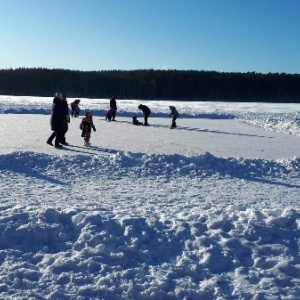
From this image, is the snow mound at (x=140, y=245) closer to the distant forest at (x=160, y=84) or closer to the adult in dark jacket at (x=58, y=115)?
the adult in dark jacket at (x=58, y=115)

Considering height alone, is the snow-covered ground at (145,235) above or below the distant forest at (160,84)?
below

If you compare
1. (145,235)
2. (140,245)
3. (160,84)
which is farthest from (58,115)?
(160,84)

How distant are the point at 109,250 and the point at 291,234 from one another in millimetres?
2351

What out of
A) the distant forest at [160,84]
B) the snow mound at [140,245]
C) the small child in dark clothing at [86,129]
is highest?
the distant forest at [160,84]

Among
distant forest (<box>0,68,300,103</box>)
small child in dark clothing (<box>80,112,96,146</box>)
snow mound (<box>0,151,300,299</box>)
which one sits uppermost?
distant forest (<box>0,68,300,103</box>)

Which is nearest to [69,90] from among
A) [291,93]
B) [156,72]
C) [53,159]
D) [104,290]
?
A: [156,72]

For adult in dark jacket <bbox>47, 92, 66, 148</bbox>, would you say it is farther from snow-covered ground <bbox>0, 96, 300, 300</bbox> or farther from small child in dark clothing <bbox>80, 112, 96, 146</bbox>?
snow-covered ground <bbox>0, 96, 300, 300</bbox>

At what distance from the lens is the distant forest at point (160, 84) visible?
91.3m

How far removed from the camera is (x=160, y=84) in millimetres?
93438

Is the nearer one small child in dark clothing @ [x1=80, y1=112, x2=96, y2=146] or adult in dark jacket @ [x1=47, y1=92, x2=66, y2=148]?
adult in dark jacket @ [x1=47, y1=92, x2=66, y2=148]

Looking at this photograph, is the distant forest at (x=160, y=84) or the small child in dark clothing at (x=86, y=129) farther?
the distant forest at (x=160, y=84)

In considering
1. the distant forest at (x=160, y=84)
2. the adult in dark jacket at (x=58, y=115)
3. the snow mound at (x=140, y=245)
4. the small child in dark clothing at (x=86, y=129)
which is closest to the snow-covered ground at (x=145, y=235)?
the snow mound at (x=140, y=245)

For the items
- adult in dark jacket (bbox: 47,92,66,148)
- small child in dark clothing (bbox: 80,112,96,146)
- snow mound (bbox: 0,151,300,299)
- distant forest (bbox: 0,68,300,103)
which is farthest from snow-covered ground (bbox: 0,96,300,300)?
distant forest (bbox: 0,68,300,103)

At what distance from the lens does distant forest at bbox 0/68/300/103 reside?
91.3 m
